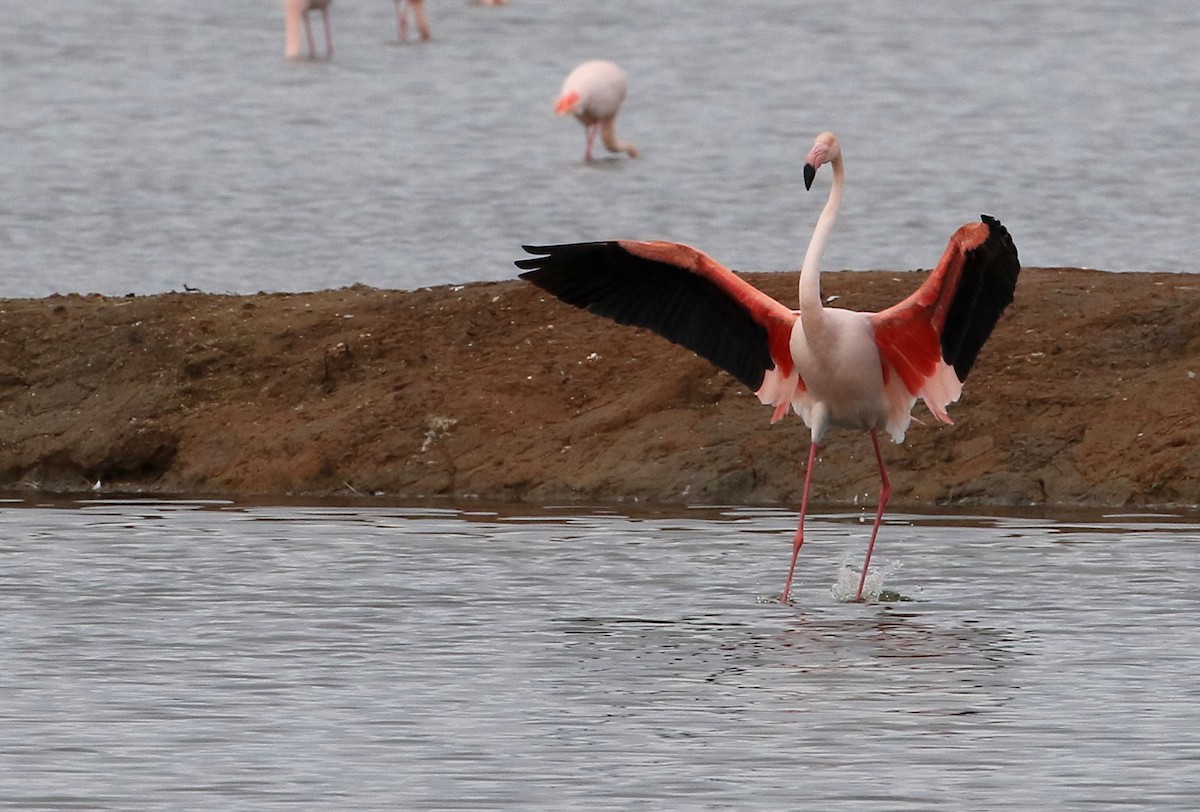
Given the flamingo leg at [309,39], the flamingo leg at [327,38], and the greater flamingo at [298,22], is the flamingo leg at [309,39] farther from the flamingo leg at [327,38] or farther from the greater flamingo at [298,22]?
the flamingo leg at [327,38]

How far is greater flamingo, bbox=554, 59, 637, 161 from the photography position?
1107 inches

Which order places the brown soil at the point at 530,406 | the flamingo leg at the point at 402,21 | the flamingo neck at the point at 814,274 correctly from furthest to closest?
the flamingo leg at the point at 402,21, the brown soil at the point at 530,406, the flamingo neck at the point at 814,274

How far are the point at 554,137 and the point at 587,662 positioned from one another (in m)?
21.2

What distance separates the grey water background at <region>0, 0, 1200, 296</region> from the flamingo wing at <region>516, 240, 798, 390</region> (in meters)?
8.83

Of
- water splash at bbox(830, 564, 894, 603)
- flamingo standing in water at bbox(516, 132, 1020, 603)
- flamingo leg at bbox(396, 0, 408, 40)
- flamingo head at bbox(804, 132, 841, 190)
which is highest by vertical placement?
flamingo head at bbox(804, 132, 841, 190)

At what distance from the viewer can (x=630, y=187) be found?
1046 inches

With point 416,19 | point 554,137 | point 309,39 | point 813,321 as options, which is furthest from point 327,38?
point 813,321

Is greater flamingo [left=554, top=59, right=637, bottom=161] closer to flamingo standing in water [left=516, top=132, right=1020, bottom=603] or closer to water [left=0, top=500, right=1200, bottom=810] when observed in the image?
water [left=0, top=500, right=1200, bottom=810]

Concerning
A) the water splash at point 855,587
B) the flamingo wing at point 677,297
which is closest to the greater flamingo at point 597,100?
the flamingo wing at point 677,297

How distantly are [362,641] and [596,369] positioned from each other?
536 centimetres

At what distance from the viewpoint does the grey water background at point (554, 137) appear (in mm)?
22406

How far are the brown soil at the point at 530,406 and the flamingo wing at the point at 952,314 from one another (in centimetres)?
206

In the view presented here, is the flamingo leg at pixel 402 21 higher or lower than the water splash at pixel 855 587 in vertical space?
higher

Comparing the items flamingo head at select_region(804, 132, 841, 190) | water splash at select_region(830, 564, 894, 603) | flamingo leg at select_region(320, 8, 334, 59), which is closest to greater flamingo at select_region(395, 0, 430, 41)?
flamingo leg at select_region(320, 8, 334, 59)
